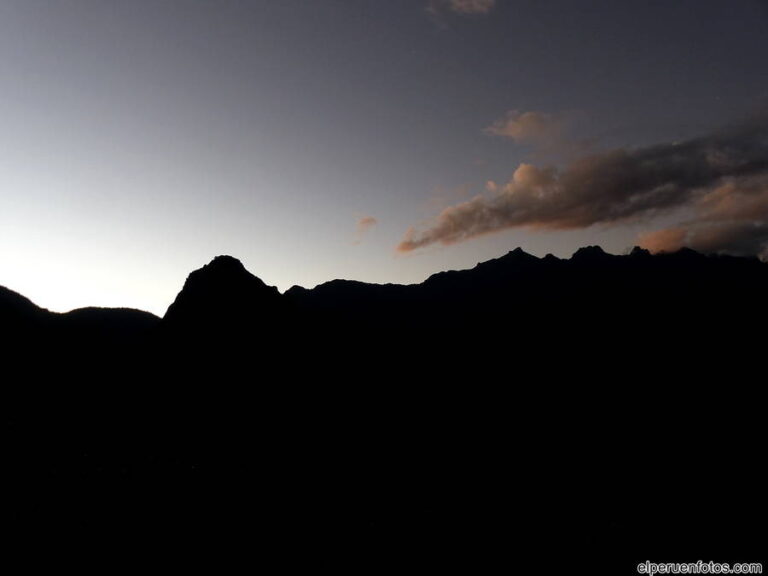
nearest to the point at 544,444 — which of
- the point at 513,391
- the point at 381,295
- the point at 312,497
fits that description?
the point at 513,391

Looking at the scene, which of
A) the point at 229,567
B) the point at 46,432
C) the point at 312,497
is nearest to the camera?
the point at 229,567

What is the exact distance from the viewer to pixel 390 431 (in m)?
86.2

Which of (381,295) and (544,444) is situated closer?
(544,444)

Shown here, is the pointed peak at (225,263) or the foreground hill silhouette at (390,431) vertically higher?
the pointed peak at (225,263)

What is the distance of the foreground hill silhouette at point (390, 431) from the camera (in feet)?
100

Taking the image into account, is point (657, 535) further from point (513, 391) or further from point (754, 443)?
point (513, 391)

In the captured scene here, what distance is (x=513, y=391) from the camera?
116 m

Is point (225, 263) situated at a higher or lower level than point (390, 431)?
higher

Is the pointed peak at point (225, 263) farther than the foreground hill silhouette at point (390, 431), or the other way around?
the pointed peak at point (225, 263)

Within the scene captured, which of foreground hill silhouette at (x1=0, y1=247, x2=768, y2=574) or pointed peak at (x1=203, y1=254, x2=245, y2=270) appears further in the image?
pointed peak at (x1=203, y1=254, x2=245, y2=270)

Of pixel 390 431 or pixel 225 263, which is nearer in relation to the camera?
pixel 390 431

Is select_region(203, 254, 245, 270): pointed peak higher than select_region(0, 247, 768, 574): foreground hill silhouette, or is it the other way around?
select_region(203, 254, 245, 270): pointed peak

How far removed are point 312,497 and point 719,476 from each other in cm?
6064

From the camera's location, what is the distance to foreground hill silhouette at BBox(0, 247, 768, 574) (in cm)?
3050
